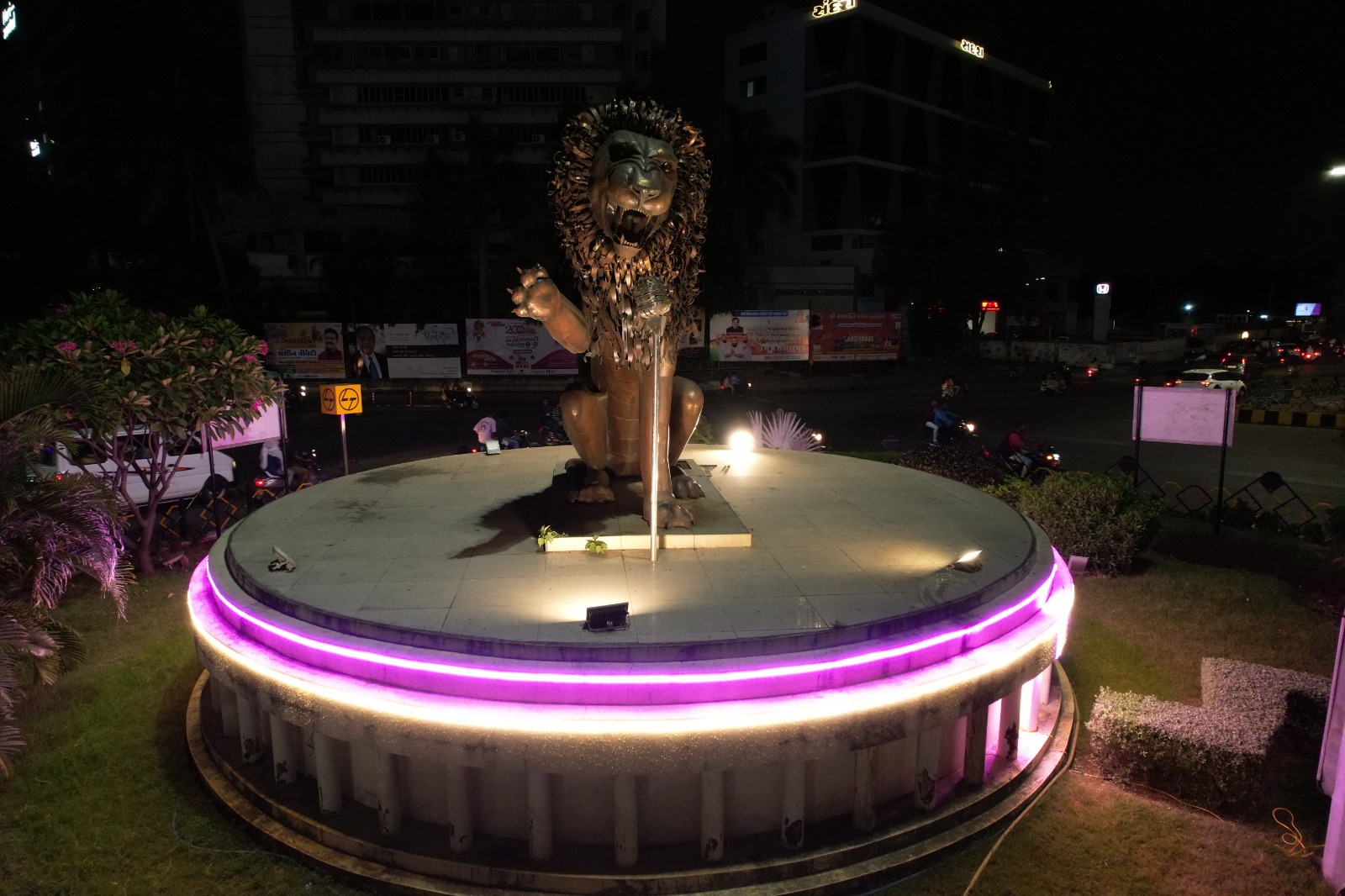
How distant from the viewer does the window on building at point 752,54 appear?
58281 mm

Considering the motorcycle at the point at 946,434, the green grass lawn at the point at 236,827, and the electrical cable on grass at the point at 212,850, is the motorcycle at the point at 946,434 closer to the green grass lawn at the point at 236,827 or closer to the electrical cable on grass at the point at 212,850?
the green grass lawn at the point at 236,827

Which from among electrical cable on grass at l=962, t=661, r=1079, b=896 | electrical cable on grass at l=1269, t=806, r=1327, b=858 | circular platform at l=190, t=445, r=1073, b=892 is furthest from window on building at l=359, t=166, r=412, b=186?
electrical cable on grass at l=1269, t=806, r=1327, b=858

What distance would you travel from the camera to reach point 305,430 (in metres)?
22.3

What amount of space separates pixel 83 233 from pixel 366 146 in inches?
966

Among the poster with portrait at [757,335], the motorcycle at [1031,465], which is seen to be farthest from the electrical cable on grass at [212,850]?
the poster with portrait at [757,335]

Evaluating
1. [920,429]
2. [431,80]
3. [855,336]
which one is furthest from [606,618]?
[431,80]

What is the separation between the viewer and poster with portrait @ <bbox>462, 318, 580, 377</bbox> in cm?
3119

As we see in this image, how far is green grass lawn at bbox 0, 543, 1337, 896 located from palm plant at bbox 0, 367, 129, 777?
573 millimetres

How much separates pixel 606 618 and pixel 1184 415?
10017mm

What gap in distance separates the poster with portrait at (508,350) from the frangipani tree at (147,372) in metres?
21.1

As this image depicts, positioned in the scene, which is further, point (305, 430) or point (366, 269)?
point (366, 269)

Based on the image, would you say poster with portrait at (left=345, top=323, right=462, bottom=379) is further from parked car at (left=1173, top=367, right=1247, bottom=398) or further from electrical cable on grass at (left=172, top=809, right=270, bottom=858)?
parked car at (left=1173, top=367, right=1247, bottom=398)

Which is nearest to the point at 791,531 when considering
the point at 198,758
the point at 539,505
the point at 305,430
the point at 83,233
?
the point at 539,505

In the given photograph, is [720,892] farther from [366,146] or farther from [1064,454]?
[366,146]
